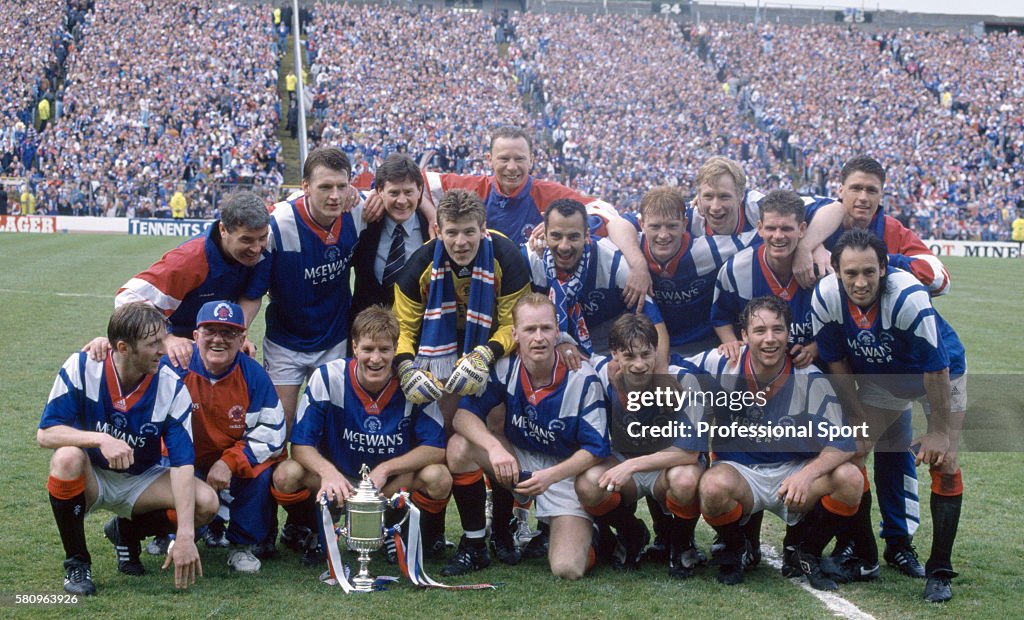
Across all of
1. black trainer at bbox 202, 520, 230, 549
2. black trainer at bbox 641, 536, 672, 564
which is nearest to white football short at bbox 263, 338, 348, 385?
black trainer at bbox 202, 520, 230, 549

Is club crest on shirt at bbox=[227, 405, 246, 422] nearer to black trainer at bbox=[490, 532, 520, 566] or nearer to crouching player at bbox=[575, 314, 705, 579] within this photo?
black trainer at bbox=[490, 532, 520, 566]

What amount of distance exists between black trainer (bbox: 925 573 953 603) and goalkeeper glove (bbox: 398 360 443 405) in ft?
7.24

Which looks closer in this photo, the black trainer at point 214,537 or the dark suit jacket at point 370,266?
the black trainer at point 214,537

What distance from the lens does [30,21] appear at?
3469cm

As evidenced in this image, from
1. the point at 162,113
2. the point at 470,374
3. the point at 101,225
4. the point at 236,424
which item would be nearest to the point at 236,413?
the point at 236,424

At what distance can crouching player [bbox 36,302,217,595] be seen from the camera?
4.00 m

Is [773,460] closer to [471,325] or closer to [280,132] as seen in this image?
[471,325]

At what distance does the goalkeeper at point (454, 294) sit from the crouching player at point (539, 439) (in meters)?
0.15

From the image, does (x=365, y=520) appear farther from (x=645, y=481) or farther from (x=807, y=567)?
(x=807, y=567)

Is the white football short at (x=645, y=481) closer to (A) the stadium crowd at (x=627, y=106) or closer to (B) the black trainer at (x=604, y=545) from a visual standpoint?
(B) the black trainer at (x=604, y=545)

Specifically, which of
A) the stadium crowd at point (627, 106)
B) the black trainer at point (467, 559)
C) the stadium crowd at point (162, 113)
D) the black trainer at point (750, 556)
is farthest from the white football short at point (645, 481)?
the stadium crowd at point (627, 106)

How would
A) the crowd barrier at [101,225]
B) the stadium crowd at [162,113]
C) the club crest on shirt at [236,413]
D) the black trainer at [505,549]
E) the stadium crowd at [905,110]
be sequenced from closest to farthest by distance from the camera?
the club crest on shirt at [236,413], the black trainer at [505,549], the crowd barrier at [101,225], the stadium crowd at [162,113], the stadium crowd at [905,110]

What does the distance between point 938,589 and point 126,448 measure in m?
3.32

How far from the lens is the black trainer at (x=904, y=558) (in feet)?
14.8
